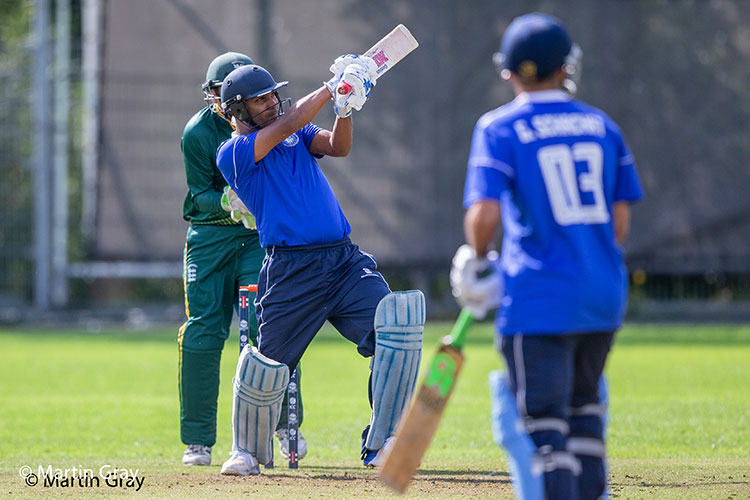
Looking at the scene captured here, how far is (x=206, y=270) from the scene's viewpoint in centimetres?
675

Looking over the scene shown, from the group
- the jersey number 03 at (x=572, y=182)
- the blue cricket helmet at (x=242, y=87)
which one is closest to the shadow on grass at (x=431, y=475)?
the blue cricket helmet at (x=242, y=87)

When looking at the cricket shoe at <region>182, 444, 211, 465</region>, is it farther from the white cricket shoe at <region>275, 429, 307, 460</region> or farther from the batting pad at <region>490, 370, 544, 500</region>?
the batting pad at <region>490, 370, 544, 500</region>

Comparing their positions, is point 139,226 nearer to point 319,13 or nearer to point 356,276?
point 319,13

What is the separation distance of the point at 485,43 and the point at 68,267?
7494 millimetres

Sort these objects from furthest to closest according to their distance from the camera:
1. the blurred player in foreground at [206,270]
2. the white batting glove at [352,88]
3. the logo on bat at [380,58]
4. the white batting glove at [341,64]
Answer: the blurred player in foreground at [206,270] → the logo on bat at [380,58] → the white batting glove at [341,64] → the white batting glove at [352,88]

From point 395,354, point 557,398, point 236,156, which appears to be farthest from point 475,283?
point 236,156

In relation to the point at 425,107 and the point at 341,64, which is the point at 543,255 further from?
the point at 425,107

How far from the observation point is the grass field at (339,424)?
5531mm

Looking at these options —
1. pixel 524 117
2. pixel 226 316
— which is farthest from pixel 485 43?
pixel 524 117

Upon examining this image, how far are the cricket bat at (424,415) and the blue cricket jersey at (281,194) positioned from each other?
70.7 inches

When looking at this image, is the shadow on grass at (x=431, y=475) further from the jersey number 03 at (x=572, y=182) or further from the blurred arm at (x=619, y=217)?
the jersey number 03 at (x=572, y=182)

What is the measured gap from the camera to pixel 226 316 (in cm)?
691

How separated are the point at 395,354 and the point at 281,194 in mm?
967

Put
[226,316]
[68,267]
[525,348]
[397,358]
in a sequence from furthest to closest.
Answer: [68,267] < [226,316] < [397,358] < [525,348]
